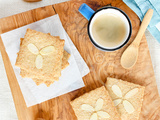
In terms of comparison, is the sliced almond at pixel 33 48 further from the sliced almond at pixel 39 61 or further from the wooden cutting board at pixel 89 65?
the wooden cutting board at pixel 89 65

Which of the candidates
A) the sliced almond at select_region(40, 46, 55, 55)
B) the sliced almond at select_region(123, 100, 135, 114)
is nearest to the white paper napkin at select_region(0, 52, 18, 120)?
the sliced almond at select_region(40, 46, 55, 55)

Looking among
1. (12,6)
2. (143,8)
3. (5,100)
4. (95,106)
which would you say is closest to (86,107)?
(95,106)

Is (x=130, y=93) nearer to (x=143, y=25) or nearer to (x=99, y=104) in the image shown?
(x=99, y=104)

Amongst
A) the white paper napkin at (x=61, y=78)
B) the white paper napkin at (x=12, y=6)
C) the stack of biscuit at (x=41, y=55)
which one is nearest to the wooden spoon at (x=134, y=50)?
the white paper napkin at (x=61, y=78)

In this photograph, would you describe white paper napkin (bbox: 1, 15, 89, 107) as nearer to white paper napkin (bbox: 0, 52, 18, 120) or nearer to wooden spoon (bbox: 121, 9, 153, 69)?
wooden spoon (bbox: 121, 9, 153, 69)

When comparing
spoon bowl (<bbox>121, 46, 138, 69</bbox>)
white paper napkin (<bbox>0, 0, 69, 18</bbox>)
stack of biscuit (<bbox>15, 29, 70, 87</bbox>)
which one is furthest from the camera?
white paper napkin (<bbox>0, 0, 69, 18</bbox>)

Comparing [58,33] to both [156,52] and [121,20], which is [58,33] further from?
[156,52]
